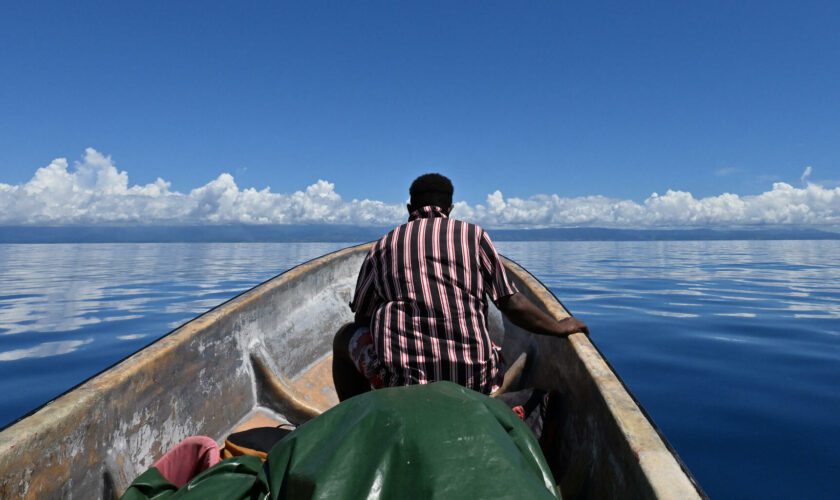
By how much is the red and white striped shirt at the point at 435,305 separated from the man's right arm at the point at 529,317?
0.68 feet

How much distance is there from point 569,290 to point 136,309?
12.4 m

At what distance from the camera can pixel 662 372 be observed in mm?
6246

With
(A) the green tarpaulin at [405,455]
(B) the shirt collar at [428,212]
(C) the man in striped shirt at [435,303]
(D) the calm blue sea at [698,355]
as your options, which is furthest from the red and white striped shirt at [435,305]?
(D) the calm blue sea at [698,355]

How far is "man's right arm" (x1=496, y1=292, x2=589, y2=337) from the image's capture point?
2688 millimetres

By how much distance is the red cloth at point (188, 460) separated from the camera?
6.68 ft

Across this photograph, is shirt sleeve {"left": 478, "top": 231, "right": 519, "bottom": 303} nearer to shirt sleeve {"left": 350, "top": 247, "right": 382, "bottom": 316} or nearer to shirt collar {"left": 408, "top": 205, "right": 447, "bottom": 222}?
shirt collar {"left": 408, "top": 205, "right": 447, "bottom": 222}

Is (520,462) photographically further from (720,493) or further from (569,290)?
(569,290)

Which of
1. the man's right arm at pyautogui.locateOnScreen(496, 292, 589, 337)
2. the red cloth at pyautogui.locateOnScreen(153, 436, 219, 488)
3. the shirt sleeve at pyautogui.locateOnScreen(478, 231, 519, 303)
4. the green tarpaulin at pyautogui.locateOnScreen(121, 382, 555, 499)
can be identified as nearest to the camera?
the green tarpaulin at pyautogui.locateOnScreen(121, 382, 555, 499)

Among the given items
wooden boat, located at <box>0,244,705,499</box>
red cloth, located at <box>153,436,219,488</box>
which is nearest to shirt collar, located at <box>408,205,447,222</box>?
wooden boat, located at <box>0,244,705,499</box>

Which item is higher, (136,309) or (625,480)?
(625,480)

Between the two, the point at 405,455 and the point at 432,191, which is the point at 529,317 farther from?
the point at 405,455

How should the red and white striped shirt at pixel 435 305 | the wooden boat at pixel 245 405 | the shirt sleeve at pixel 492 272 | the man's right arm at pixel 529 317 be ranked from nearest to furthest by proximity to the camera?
the wooden boat at pixel 245 405
the red and white striped shirt at pixel 435 305
the shirt sleeve at pixel 492 272
the man's right arm at pixel 529 317

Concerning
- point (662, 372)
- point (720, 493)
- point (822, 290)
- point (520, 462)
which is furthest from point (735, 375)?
point (822, 290)

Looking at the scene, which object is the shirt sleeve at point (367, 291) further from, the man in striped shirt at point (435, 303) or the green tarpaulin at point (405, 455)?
the green tarpaulin at point (405, 455)
